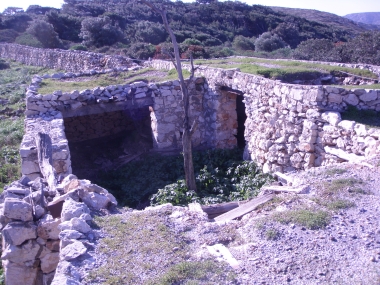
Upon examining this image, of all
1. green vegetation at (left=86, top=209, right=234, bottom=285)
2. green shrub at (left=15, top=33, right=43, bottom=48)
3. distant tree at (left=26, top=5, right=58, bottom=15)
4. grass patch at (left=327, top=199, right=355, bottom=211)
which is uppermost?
distant tree at (left=26, top=5, right=58, bottom=15)

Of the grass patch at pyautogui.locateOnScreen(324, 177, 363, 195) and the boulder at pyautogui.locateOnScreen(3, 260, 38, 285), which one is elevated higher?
the grass patch at pyautogui.locateOnScreen(324, 177, 363, 195)

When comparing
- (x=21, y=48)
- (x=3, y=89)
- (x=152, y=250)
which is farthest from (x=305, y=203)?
(x=21, y=48)

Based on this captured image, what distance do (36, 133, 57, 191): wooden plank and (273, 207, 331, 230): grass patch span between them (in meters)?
3.70

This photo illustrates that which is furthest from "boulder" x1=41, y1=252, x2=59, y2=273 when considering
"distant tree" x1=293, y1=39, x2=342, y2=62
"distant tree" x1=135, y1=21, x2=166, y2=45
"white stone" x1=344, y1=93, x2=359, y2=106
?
"distant tree" x1=135, y1=21, x2=166, y2=45

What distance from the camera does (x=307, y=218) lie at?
12.5ft

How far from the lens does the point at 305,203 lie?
4.20 metres

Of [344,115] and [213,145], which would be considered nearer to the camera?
[344,115]

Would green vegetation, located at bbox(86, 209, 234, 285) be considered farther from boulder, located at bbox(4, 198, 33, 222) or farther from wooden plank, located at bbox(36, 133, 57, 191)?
wooden plank, located at bbox(36, 133, 57, 191)

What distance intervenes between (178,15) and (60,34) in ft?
40.4

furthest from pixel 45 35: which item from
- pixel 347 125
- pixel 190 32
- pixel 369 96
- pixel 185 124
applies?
pixel 347 125

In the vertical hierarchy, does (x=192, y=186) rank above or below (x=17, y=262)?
below

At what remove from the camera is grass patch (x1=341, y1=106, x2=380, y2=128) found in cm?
623

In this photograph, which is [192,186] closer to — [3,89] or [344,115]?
[344,115]

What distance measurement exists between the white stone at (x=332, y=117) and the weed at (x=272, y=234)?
124 inches
